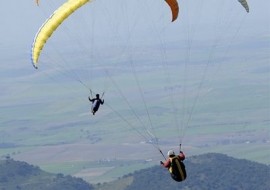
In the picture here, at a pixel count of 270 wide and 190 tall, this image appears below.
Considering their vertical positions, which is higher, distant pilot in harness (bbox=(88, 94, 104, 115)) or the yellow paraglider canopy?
the yellow paraglider canopy

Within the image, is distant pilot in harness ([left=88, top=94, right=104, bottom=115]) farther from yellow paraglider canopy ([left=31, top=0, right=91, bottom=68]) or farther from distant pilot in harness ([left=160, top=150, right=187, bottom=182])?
distant pilot in harness ([left=160, top=150, right=187, bottom=182])

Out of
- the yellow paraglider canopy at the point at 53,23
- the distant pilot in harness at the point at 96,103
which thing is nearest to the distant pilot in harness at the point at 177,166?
the distant pilot in harness at the point at 96,103

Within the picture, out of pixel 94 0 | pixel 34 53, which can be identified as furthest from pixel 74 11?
pixel 34 53

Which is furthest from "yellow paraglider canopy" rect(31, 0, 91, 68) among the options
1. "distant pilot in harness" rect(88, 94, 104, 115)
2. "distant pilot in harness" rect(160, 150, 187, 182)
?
"distant pilot in harness" rect(160, 150, 187, 182)

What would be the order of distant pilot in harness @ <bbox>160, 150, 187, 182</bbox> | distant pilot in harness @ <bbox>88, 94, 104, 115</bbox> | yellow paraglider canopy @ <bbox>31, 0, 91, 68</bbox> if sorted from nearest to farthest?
distant pilot in harness @ <bbox>160, 150, 187, 182</bbox> → yellow paraglider canopy @ <bbox>31, 0, 91, 68</bbox> → distant pilot in harness @ <bbox>88, 94, 104, 115</bbox>

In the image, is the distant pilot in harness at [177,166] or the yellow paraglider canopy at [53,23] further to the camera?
the yellow paraglider canopy at [53,23]

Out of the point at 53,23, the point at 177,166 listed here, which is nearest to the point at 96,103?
the point at 53,23

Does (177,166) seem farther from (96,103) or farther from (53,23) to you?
(53,23)

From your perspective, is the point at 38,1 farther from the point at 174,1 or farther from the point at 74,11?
the point at 174,1

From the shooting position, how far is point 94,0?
45.2m

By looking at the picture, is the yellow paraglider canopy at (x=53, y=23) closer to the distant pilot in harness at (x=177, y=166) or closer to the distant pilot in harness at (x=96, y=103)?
the distant pilot in harness at (x=96, y=103)

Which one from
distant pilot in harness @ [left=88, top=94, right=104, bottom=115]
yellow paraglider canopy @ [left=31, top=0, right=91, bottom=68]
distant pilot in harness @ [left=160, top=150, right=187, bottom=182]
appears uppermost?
yellow paraglider canopy @ [left=31, top=0, right=91, bottom=68]

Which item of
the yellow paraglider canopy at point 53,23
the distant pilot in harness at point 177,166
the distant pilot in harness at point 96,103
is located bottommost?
the distant pilot in harness at point 177,166

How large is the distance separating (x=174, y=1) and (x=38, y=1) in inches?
368
